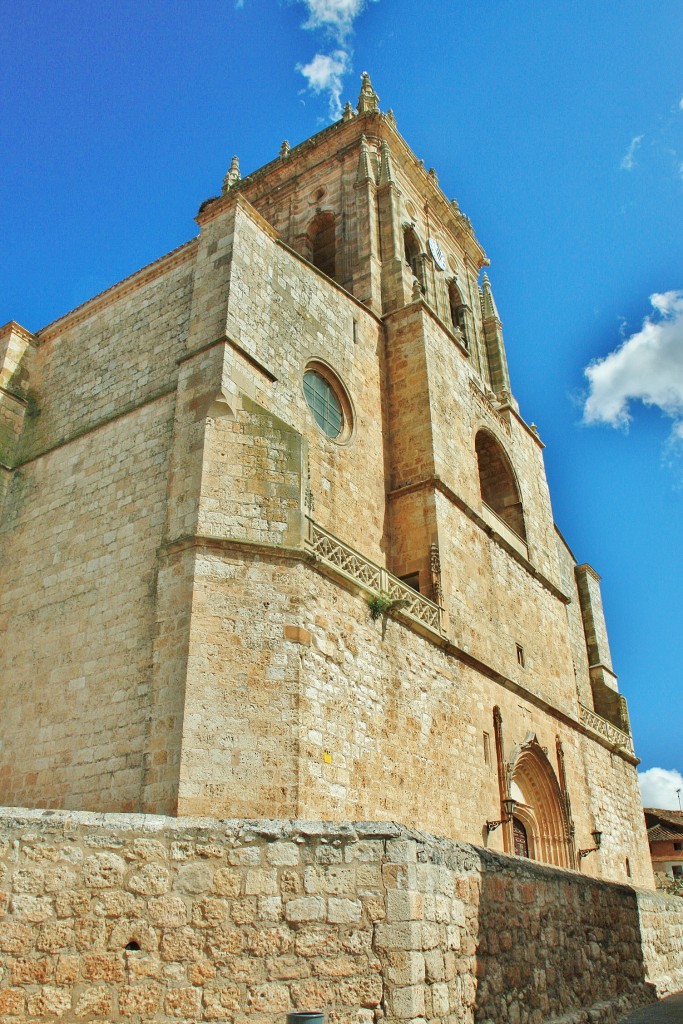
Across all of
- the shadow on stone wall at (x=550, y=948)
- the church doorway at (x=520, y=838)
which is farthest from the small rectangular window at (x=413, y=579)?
the shadow on stone wall at (x=550, y=948)

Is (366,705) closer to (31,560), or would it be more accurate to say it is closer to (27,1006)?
(31,560)

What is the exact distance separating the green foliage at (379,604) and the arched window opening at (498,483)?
7851mm

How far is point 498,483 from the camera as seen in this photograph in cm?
1909

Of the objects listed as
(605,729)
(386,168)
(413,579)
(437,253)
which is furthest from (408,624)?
(437,253)

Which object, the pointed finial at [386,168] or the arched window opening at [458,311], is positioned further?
the arched window opening at [458,311]

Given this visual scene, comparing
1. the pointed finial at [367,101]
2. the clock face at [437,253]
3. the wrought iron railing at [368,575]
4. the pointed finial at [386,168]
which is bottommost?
the wrought iron railing at [368,575]

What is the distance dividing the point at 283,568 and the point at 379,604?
180 centimetres

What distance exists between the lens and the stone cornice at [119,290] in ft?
42.2

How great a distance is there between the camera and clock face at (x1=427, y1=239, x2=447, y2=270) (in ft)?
67.7

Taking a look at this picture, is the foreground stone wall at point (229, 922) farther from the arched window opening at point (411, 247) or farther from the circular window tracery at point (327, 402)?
the arched window opening at point (411, 247)

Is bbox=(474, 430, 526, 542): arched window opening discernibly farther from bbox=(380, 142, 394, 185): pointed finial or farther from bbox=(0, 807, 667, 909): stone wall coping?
bbox=(0, 807, 667, 909): stone wall coping

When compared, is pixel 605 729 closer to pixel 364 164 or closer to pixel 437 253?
pixel 437 253

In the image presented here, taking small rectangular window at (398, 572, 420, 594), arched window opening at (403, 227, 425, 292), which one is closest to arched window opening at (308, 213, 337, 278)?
arched window opening at (403, 227, 425, 292)

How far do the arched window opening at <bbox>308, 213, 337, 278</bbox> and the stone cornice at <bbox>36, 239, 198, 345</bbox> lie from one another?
709cm
